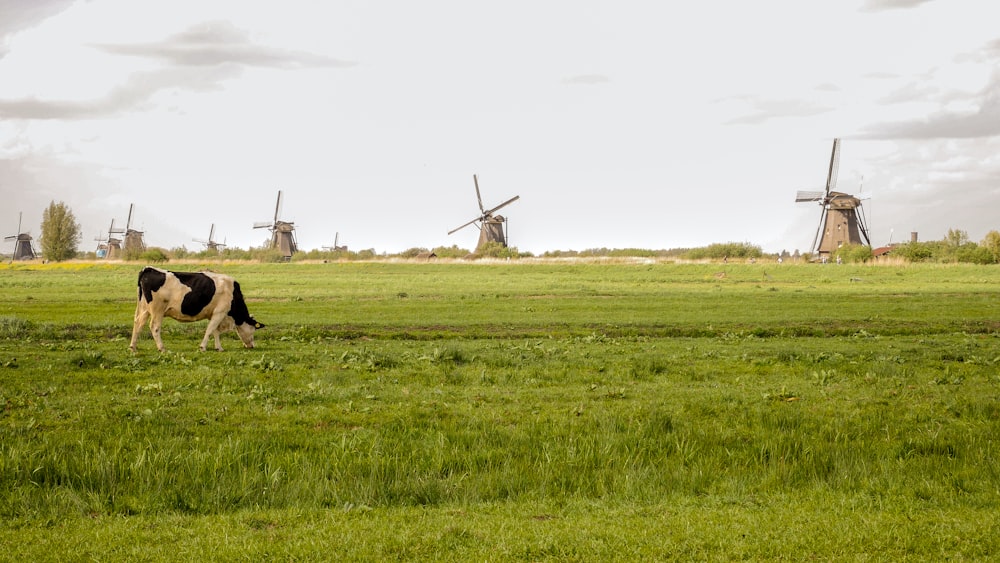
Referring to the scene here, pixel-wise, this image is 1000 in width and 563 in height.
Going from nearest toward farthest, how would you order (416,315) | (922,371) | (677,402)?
1. (677,402)
2. (922,371)
3. (416,315)

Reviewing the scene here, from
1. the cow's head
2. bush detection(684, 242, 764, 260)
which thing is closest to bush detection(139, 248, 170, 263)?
bush detection(684, 242, 764, 260)

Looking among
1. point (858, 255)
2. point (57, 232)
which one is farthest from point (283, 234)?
point (858, 255)

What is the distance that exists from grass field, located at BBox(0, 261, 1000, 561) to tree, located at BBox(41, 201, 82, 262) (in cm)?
12808

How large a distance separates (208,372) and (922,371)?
16884mm

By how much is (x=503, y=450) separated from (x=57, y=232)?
488ft

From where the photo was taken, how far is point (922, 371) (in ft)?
66.4

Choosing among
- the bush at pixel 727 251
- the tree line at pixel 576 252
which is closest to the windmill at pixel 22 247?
the tree line at pixel 576 252

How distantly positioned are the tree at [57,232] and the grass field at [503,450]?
128079 mm

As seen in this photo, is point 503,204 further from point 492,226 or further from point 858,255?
point 858,255

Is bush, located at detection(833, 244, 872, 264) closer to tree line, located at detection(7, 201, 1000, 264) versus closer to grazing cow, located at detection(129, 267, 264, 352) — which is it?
tree line, located at detection(7, 201, 1000, 264)

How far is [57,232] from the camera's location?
463 ft

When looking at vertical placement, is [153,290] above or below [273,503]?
above

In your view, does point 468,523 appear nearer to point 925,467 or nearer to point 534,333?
point 925,467

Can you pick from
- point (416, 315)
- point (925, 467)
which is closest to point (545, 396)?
point (925, 467)
